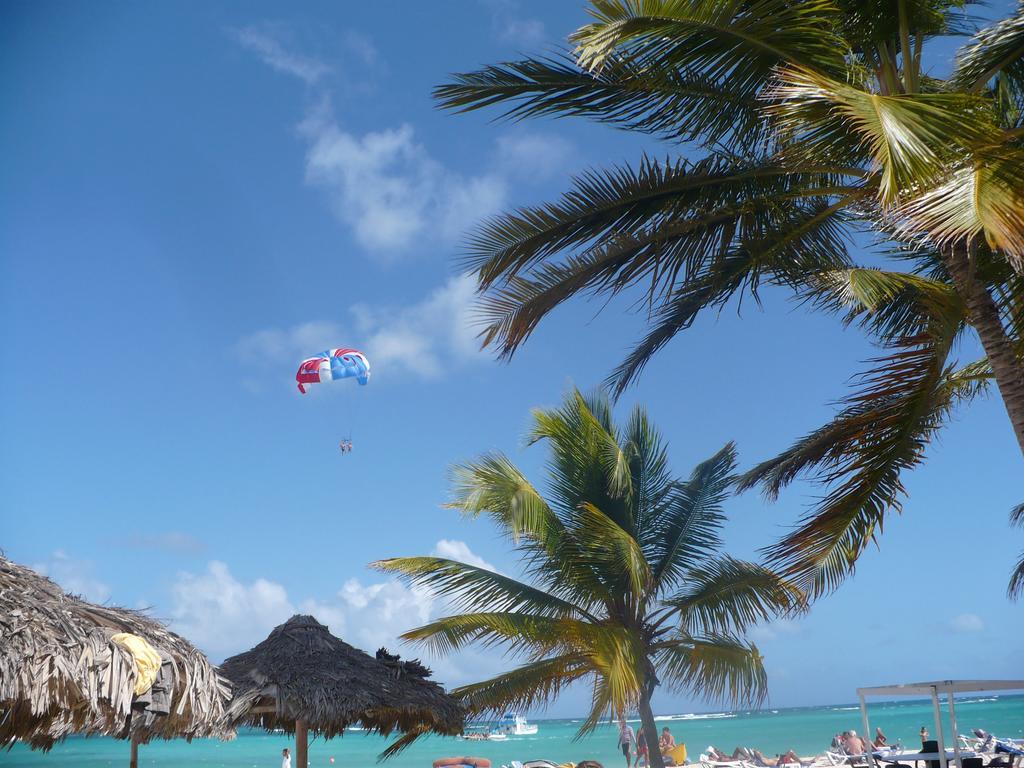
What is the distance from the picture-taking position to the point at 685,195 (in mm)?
5633

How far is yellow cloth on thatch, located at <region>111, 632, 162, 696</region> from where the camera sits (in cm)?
552

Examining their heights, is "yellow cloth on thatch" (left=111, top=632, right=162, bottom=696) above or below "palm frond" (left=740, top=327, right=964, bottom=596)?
below

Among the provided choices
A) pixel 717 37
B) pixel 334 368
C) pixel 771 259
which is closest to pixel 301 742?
pixel 771 259

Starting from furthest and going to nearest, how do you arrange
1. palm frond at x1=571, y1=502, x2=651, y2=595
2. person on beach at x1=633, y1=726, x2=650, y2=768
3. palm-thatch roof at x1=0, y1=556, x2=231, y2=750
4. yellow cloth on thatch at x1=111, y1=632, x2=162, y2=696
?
person on beach at x1=633, y1=726, x2=650, y2=768 < palm frond at x1=571, y1=502, x2=651, y2=595 < yellow cloth on thatch at x1=111, y1=632, x2=162, y2=696 < palm-thatch roof at x1=0, y1=556, x2=231, y2=750

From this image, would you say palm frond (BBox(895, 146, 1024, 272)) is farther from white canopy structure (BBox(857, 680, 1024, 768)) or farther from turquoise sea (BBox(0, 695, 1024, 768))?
turquoise sea (BBox(0, 695, 1024, 768))

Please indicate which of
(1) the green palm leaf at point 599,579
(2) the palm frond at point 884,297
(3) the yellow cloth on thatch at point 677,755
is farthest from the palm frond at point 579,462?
(3) the yellow cloth on thatch at point 677,755

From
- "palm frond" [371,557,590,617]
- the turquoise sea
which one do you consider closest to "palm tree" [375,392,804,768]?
"palm frond" [371,557,590,617]

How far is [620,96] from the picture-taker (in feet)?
17.7

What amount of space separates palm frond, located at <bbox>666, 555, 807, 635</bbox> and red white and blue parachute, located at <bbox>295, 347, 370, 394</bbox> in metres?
11.5

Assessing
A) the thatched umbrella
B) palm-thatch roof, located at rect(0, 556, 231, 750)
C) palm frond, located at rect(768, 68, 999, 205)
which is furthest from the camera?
the thatched umbrella

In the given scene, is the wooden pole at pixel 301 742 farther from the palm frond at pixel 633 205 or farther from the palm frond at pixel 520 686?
the palm frond at pixel 633 205

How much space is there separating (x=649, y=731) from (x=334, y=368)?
39.7 ft

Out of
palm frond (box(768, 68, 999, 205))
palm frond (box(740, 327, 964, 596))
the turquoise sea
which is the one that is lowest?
the turquoise sea

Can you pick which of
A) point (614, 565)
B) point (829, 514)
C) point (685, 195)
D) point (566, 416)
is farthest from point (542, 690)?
point (685, 195)
